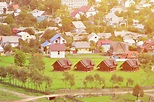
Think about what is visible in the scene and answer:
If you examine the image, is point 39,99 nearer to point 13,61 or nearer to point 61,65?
point 61,65

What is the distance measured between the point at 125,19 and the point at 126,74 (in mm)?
19822

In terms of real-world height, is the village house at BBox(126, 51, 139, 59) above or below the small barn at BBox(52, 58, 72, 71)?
above

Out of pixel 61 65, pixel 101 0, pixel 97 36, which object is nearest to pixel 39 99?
pixel 61 65

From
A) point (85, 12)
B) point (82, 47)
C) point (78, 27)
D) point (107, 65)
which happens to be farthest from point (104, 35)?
point (107, 65)

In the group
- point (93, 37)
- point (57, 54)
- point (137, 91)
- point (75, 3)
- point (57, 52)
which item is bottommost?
point (137, 91)

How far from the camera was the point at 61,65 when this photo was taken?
2745cm

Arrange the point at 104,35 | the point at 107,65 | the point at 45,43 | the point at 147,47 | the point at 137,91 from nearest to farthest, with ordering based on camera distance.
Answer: the point at 137,91, the point at 107,65, the point at 147,47, the point at 45,43, the point at 104,35

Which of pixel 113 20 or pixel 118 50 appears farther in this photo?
pixel 113 20

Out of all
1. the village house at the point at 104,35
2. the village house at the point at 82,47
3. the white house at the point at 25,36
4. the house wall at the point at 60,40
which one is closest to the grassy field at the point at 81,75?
the village house at the point at 82,47

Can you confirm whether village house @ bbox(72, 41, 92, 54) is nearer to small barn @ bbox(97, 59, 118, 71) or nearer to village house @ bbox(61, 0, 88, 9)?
small barn @ bbox(97, 59, 118, 71)

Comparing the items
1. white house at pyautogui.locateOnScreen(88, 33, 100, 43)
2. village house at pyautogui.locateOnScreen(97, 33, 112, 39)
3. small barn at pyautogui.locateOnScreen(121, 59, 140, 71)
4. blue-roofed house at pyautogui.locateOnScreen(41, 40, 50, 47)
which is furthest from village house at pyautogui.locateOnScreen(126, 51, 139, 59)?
village house at pyautogui.locateOnScreen(97, 33, 112, 39)

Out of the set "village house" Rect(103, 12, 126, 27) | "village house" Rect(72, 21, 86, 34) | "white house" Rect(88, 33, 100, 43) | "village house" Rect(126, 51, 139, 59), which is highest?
"village house" Rect(103, 12, 126, 27)

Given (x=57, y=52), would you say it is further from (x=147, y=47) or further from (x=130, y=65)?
(x=147, y=47)

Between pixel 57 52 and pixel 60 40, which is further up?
pixel 60 40
